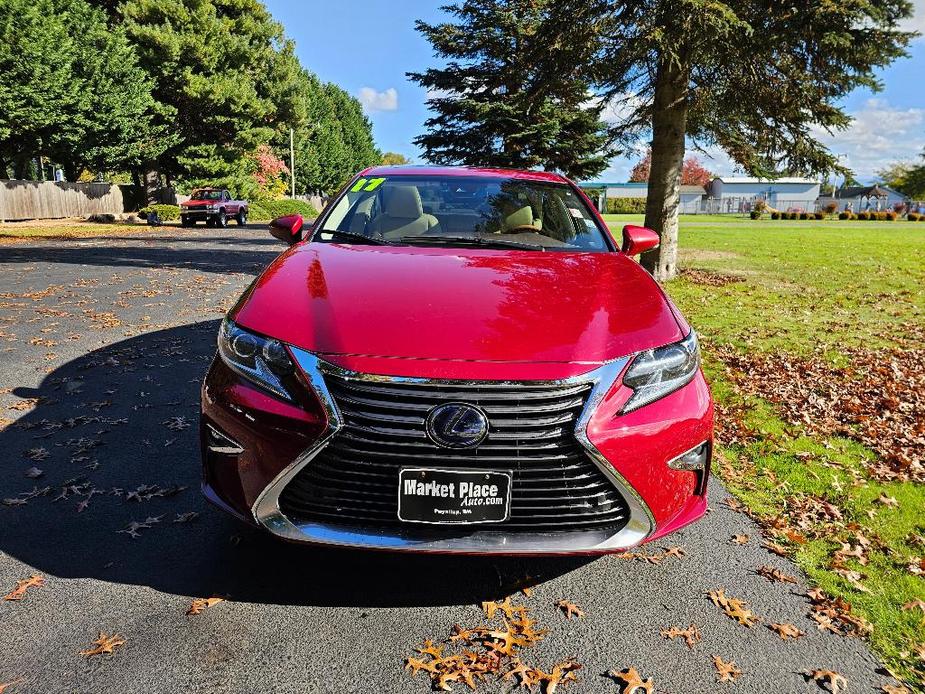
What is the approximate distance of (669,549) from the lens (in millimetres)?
3207

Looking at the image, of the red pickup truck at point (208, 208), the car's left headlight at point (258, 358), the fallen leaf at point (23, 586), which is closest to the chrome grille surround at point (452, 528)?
the car's left headlight at point (258, 358)

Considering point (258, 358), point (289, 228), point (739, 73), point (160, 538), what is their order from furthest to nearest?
1. point (739, 73)
2. point (289, 228)
3. point (160, 538)
4. point (258, 358)

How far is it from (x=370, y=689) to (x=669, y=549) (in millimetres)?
1648

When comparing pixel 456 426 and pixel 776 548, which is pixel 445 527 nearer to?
pixel 456 426

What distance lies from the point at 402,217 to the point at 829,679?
302cm

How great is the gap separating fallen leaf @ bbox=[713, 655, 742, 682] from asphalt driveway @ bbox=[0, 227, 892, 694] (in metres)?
0.03

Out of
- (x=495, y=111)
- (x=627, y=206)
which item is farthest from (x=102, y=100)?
(x=627, y=206)

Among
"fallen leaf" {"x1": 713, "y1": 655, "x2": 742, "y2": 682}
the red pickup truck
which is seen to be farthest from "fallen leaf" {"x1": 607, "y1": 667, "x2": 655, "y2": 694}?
the red pickup truck

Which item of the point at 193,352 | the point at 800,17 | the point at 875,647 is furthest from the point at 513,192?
the point at 800,17

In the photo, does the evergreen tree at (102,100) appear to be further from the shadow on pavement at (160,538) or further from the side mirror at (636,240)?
the side mirror at (636,240)

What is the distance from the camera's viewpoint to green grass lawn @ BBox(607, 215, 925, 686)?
296 cm

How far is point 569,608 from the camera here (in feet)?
8.80

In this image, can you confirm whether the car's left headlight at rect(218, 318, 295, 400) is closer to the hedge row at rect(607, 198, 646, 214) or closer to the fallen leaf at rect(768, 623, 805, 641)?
the fallen leaf at rect(768, 623, 805, 641)

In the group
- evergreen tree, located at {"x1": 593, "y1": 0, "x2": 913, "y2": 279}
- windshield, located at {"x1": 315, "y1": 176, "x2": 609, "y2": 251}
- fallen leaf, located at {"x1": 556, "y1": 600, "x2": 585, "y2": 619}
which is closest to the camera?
fallen leaf, located at {"x1": 556, "y1": 600, "x2": 585, "y2": 619}
